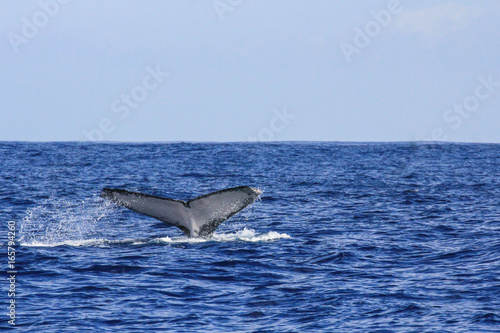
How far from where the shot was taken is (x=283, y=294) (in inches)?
475

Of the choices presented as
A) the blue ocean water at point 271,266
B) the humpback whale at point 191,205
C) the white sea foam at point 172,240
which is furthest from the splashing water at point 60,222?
the humpback whale at point 191,205

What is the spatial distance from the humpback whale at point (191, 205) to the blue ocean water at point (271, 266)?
871mm

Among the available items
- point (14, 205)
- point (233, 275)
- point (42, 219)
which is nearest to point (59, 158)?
point (14, 205)

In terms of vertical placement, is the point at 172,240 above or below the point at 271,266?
above

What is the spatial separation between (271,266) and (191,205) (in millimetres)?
2027

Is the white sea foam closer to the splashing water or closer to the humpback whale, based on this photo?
the splashing water

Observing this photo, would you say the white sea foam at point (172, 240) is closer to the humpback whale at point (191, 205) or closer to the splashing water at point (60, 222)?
the splashing water at point (60, 222)

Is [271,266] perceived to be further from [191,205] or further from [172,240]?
[172,240]

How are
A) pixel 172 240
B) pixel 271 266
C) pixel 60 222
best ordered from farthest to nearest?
pixel 60 222
pixel 172 240
pixel 271 266

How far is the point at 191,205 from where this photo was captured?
1436cm

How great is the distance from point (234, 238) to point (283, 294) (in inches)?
231

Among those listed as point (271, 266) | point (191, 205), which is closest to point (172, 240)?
point (191, 205)

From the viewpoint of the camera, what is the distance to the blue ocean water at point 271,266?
10711 mm

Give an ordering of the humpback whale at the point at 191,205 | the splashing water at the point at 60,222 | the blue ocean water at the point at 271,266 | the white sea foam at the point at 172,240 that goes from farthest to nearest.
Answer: the splashing water at the point at 60,222, the white sea foam at the point at 172,240, the humpback whale at the point at 191,205, the blue ocean water at the point at 271,266
